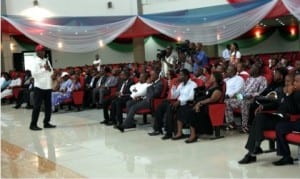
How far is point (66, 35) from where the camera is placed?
30.7 feet

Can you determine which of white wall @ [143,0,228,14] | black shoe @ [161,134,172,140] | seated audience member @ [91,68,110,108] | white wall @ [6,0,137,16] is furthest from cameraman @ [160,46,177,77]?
white wall @ [6,0,137,16]

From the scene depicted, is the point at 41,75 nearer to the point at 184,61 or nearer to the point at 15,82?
the point at 184,61

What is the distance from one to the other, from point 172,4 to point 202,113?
1308 centimetres

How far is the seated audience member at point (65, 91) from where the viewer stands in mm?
11617

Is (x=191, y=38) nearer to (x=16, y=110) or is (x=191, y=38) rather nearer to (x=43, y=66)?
(x=43, y=66)

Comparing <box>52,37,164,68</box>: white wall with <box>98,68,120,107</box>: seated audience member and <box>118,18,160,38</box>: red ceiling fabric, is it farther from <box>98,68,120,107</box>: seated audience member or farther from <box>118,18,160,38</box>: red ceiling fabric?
<box>98,68,120,107</box>: seated audience member

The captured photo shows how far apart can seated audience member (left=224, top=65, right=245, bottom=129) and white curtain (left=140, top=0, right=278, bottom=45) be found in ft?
5.34

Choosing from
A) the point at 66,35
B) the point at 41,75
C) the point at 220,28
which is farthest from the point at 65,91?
the point at 220,28

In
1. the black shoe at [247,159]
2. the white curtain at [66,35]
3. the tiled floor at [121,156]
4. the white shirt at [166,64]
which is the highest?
the white curtain at [66,35]

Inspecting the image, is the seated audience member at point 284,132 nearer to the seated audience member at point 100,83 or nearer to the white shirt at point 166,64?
the white shirt at point 166,64

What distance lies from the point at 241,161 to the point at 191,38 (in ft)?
15.2

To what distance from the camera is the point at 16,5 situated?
20.0 meters

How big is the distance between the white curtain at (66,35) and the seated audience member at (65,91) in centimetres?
216

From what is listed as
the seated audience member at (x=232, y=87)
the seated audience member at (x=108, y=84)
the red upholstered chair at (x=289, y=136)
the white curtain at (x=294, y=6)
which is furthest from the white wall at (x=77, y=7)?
the red upholstered chair at (x=289, y=136)
